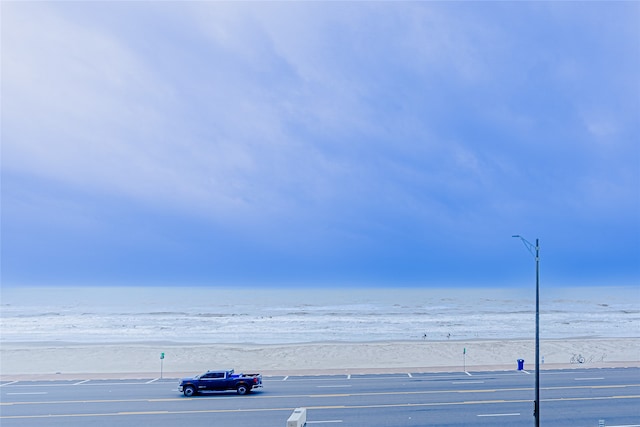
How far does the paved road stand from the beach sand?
359 centimetres

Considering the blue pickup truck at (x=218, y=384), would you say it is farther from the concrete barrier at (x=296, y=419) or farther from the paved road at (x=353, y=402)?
the concrete barrier at (x=296, y=419)

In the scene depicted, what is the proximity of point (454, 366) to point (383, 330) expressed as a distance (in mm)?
31004

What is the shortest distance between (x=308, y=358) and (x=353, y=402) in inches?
704

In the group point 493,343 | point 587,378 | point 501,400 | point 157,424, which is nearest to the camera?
point 157,424

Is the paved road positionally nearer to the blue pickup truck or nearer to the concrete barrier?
the blue pickup truck

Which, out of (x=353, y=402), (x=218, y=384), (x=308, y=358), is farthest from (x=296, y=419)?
(x=308, y=358)

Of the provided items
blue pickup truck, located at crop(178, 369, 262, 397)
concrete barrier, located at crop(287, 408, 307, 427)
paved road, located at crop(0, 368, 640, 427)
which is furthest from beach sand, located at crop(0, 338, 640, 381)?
concrete barrier, located at crop(287, 408, 307, 427)

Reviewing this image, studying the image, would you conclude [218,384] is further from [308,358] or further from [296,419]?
[296,419]

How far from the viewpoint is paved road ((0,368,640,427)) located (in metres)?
21.5

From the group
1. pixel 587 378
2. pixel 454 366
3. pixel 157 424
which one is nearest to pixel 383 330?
pixel 454 366

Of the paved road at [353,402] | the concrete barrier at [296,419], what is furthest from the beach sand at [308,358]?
the concrete barrier at [296,419]

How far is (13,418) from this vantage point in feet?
74.5

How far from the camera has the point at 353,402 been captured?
2459 cm

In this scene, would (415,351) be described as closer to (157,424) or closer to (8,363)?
(157,424)
